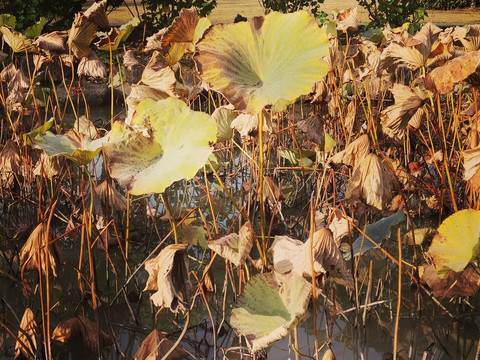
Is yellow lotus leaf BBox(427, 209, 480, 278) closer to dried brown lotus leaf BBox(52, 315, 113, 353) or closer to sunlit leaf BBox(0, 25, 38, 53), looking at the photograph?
dried brown lotus leaf BBox(52, 315, 113, 353)

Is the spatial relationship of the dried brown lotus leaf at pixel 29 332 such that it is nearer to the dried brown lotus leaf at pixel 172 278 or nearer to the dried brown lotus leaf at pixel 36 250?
the dried brown lotus leaf at pixel 36 250

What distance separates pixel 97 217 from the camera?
5.13 ft

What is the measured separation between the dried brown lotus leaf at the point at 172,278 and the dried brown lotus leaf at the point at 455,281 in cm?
54

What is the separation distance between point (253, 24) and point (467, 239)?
1.76 feet

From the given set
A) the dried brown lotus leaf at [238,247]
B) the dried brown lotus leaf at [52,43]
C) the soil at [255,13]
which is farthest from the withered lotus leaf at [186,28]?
the soil at [255,13]

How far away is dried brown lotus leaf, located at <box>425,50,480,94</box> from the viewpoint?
1.25m

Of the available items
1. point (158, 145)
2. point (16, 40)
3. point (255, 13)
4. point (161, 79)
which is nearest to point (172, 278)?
point (158, 145)

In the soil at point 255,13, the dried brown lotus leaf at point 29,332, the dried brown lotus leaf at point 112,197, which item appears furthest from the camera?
the soil at point 255,13

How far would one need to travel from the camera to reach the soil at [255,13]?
34.9 ft

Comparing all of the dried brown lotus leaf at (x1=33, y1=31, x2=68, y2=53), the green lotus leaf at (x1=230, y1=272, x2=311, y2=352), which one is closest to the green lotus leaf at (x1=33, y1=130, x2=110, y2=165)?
the green lotus leaf at (x1=230, y1=272, x2=311, y2=352)

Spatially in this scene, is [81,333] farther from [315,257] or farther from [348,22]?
[348,22]

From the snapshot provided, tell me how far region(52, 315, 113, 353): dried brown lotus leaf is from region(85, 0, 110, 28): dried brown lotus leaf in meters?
0.79

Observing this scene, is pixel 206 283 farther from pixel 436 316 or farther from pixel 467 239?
pixel 436 316

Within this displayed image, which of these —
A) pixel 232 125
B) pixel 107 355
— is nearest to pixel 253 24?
pixel 232 125
